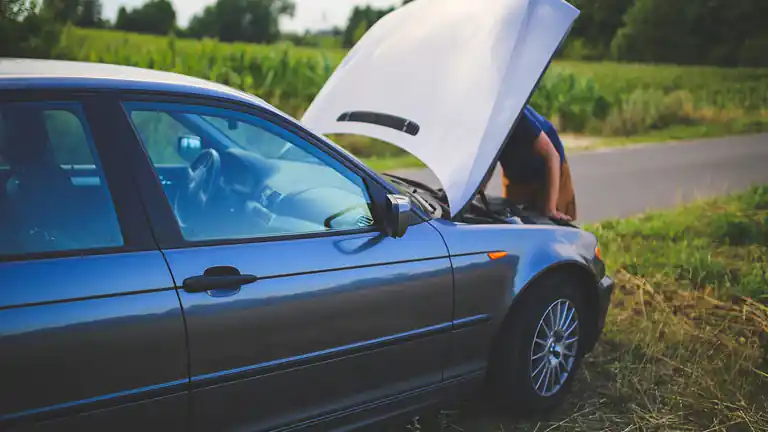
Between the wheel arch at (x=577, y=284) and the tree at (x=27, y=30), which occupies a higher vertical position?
the tree at (x=27, y=30)

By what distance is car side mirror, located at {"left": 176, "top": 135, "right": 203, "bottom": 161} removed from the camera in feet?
11.1

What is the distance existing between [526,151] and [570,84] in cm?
1650

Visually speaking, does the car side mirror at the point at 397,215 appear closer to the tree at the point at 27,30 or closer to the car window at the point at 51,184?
the car window at the point at 51,184

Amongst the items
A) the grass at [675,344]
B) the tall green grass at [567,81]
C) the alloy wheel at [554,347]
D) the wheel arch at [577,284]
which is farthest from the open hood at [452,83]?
the tall green grass at [567,81]

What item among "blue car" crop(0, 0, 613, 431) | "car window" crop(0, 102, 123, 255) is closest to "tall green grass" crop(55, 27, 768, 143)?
"blue car" crop(0, 0, 613, 431)

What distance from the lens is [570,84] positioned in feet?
68.0

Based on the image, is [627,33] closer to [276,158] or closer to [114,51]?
[114,51]

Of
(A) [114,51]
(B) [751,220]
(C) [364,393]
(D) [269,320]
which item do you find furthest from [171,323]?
(A) [114,51]

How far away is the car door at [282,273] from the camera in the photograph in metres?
2.53

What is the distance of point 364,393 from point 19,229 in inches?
56.2

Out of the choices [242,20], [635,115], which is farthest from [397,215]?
[242,20]

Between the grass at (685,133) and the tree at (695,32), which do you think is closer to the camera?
the grass at (685,133)

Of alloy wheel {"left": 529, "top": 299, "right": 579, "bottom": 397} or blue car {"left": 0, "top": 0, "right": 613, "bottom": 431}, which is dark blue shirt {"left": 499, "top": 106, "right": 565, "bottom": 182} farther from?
alloy wheel {"left": 529, "top": 299, "right": 579, "bottom": 397}

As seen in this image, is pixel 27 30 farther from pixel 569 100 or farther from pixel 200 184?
pixel 569 100
